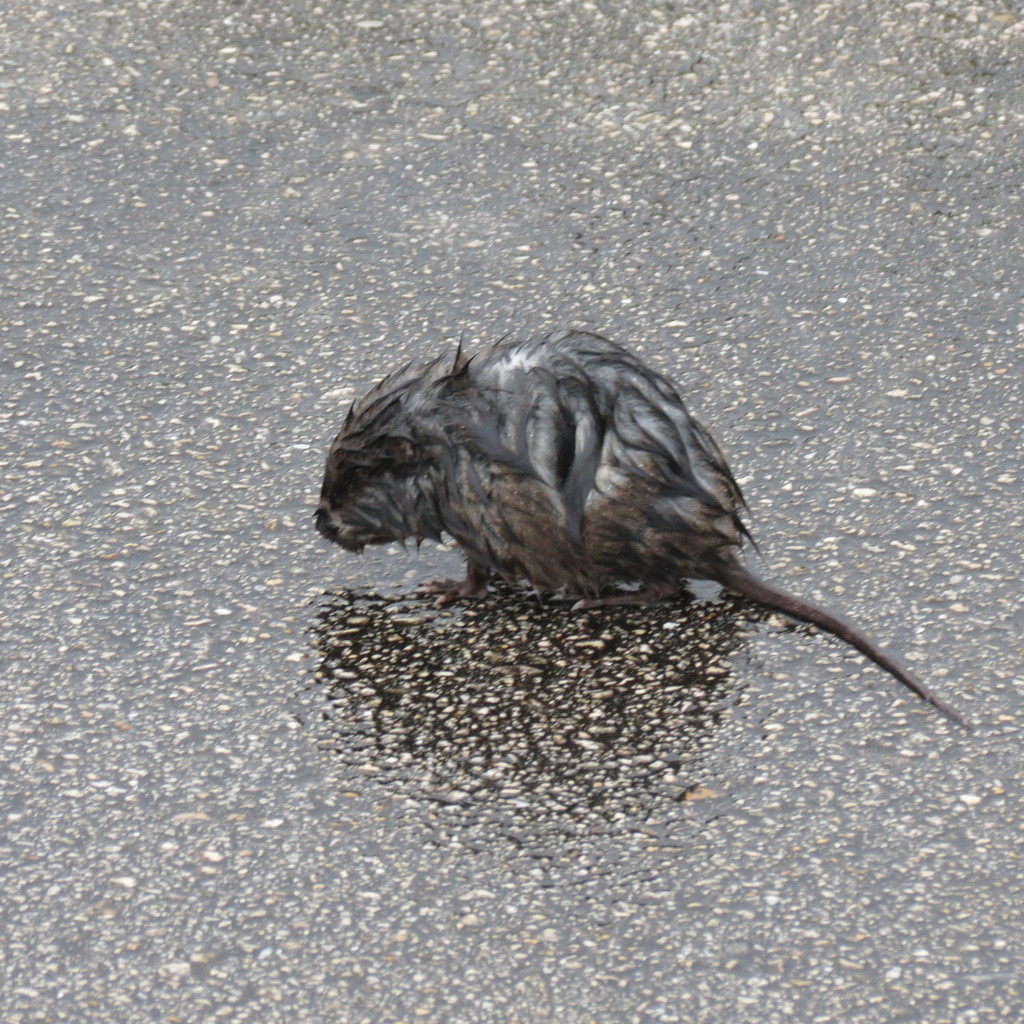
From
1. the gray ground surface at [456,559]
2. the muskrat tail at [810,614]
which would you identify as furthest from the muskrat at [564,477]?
the gray ground surface at [456,559]

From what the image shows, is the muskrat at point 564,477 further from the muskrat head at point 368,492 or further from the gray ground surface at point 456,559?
the gray ground surface at point 456,559

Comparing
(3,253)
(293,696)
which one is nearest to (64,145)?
(3,253)

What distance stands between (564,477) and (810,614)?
0.71 m

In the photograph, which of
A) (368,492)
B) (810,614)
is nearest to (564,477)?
(368,492)

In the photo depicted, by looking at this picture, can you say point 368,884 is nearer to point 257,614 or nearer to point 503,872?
point 503,872

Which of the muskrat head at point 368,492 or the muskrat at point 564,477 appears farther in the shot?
the muskrat head at point 368,492

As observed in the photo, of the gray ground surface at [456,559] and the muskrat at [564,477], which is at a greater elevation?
the muskrat at [564,477]

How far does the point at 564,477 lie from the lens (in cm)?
416

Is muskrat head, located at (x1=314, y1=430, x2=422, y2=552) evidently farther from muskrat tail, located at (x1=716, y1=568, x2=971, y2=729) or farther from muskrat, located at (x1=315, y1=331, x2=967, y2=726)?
muskrat tail, located at (x1=716, y1=568, x2=971, y2=729)

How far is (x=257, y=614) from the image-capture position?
175 inches

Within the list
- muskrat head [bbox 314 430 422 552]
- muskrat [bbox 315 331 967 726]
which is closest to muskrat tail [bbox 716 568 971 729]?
muskrat [bbox 315 331 967 726]

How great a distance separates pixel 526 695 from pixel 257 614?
801 millimetres

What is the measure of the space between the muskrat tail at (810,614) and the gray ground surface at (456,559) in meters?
0.06

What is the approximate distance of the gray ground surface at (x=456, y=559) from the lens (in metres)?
3.44
